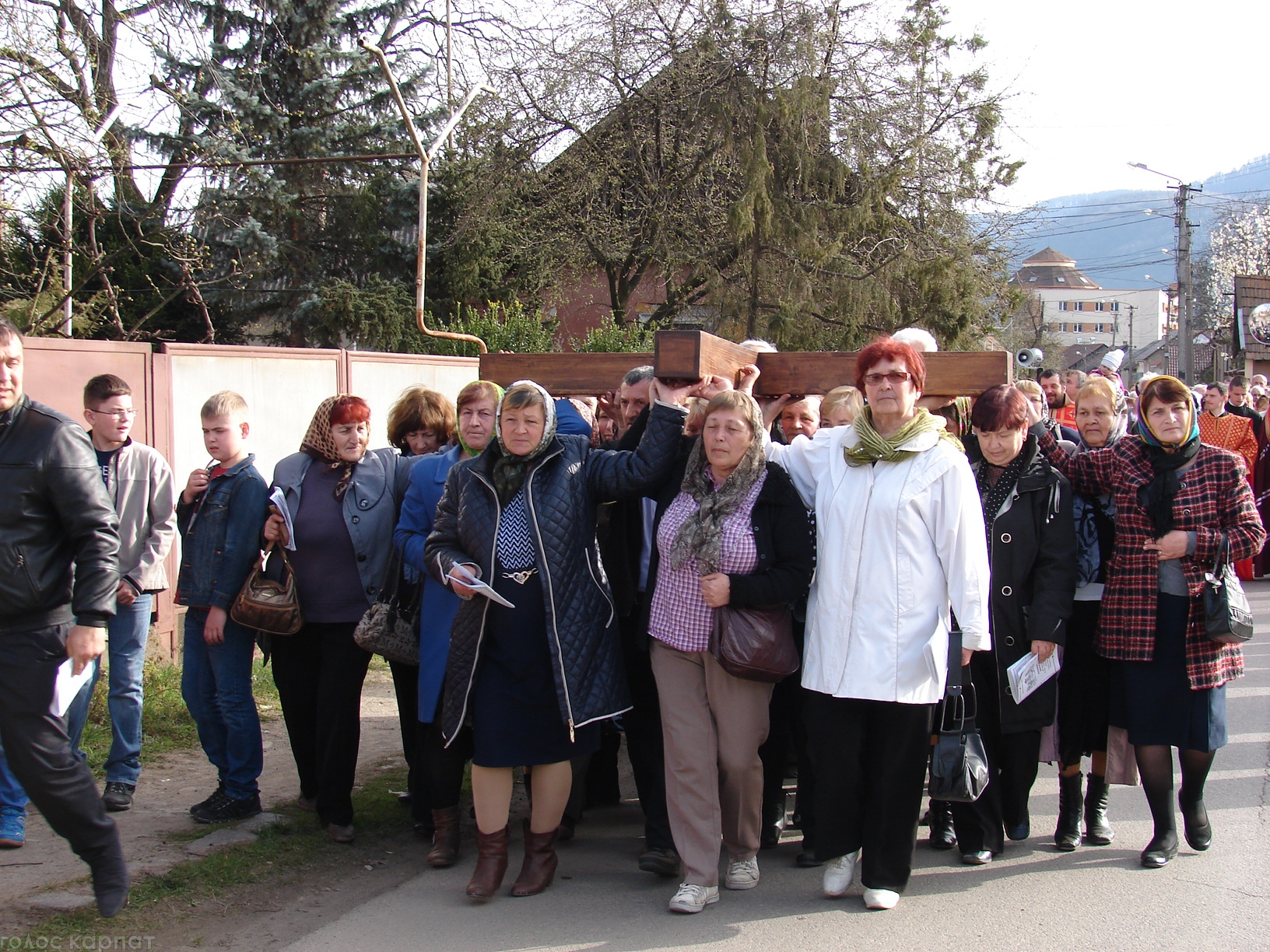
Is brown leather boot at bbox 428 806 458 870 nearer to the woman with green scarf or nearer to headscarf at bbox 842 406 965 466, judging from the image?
the woman with green scarf

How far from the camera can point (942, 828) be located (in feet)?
15.3

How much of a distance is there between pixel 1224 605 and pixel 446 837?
316 centimetres

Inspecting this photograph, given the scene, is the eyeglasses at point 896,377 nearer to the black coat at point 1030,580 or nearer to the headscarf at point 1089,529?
the black coat at point 1030,580

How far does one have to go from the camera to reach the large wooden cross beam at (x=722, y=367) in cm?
410

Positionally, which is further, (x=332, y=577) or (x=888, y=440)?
(x=332, y=577)

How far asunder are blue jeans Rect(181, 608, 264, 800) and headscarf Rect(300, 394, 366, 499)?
31.0 inches

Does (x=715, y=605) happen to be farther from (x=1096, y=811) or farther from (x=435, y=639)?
(x=1096, y=811)

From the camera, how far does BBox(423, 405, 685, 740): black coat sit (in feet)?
13.1

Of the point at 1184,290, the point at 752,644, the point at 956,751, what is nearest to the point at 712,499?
the point at 752,644

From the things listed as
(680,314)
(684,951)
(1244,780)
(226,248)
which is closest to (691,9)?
(680,314)

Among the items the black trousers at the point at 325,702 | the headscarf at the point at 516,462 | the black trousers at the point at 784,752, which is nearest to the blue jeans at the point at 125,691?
the black trousers at the point at 325,702

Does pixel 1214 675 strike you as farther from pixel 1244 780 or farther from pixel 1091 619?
pixel 1244 780

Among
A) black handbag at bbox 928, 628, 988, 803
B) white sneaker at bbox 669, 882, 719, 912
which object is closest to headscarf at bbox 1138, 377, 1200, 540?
black handbag at bbox 928, 628, 988, 803

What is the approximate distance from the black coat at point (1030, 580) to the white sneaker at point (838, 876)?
0.87 m
